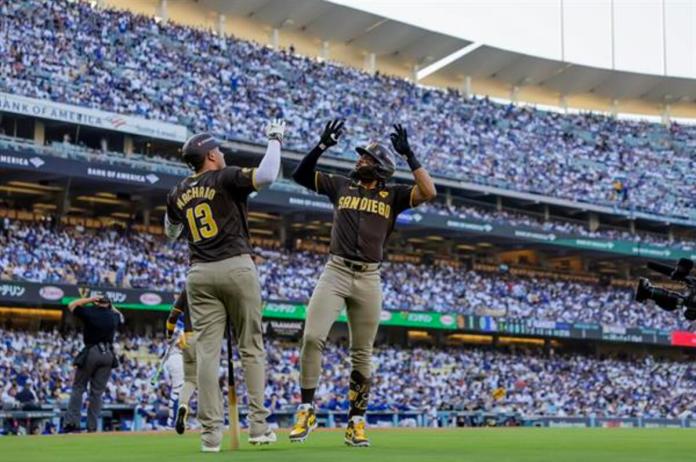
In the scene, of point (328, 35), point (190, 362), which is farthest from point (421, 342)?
point (190, 362)

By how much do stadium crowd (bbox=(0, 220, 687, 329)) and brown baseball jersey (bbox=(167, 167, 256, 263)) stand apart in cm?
2486

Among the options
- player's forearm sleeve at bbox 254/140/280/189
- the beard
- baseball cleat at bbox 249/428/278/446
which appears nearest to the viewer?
player's forearm sleeve at bbox 254/140/280/189

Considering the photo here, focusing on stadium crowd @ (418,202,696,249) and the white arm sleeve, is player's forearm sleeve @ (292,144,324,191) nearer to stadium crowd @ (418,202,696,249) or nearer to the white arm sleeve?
the white arm sleeve

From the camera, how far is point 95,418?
1606 cm

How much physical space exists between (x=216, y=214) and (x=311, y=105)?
39172mm

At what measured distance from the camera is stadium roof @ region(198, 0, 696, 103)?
2108 inches

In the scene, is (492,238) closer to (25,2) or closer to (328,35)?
(328,35)

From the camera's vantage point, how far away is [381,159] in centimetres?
962

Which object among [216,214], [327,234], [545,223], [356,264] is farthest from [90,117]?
[216,214]

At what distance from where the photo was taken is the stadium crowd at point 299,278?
1340 inches

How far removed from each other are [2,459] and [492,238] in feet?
141

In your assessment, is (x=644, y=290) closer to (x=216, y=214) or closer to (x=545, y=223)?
(x=216, y=214)

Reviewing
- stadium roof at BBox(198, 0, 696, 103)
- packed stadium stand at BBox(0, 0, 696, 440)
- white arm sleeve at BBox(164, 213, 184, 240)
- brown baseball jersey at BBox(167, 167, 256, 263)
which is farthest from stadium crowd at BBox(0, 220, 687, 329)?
brown baseball jersey at BBox(167, 167, 256, 263)

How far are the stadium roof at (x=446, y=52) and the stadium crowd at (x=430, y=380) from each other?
18166 millimetres
